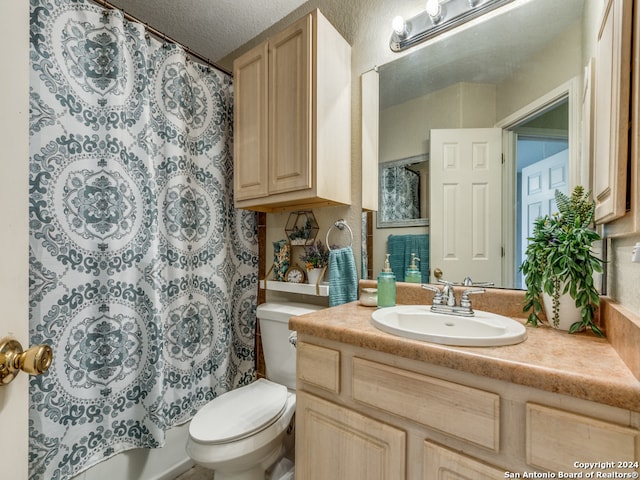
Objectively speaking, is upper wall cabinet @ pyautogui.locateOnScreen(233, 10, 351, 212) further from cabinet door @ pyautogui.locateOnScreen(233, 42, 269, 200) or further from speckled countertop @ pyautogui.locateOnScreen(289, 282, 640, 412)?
speckled countertop @ pyautogui.locateOnScreen(289, 282, 640, 412)

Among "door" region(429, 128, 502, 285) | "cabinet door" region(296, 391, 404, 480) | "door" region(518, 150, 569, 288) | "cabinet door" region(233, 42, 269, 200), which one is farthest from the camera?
"cabinet door" region(233, 42, 269, 200)

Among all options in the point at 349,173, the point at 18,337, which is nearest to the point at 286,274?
the point at 349,173

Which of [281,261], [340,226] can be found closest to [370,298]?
[340,226]

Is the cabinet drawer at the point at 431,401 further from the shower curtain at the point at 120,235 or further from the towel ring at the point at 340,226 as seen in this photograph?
the shower curtain at the point at 120,235

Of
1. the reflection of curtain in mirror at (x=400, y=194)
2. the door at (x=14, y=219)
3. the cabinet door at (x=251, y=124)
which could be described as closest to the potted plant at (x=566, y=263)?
the reflection of curtain in mirror at (x=400, y=194)

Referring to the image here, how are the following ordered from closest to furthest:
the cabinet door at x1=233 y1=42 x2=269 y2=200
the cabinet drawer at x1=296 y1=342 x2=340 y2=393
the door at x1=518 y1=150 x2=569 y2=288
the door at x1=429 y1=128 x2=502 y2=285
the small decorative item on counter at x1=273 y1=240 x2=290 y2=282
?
1. the cabinet drawer at x1=296 y1=342 x2=340 y2=393
2. the door at x1=518 y1=150 x2=569 y2=288
3. the door at x1=429 y1=128 x2=502 y2=285
4. the cabinet door at x1=233 y1=42 x2=269 y2=200
5. the small decorative item on counter at x1=273 y1=240 x2=290 y2=282

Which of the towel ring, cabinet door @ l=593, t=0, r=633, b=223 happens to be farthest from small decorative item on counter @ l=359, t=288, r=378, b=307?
cabinet door @ l=593, t=0, r=633, b=223

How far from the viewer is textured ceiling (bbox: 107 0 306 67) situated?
1634 millimetres

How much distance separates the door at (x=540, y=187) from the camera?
1007 mm

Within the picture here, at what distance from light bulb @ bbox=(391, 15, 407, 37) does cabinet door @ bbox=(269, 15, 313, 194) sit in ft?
1.24

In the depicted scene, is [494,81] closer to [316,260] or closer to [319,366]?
[316,260]

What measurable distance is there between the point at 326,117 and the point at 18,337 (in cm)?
123

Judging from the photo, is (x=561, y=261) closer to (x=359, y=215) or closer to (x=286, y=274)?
(x=359, y=215)

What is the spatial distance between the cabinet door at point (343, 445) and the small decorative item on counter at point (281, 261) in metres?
0.79
